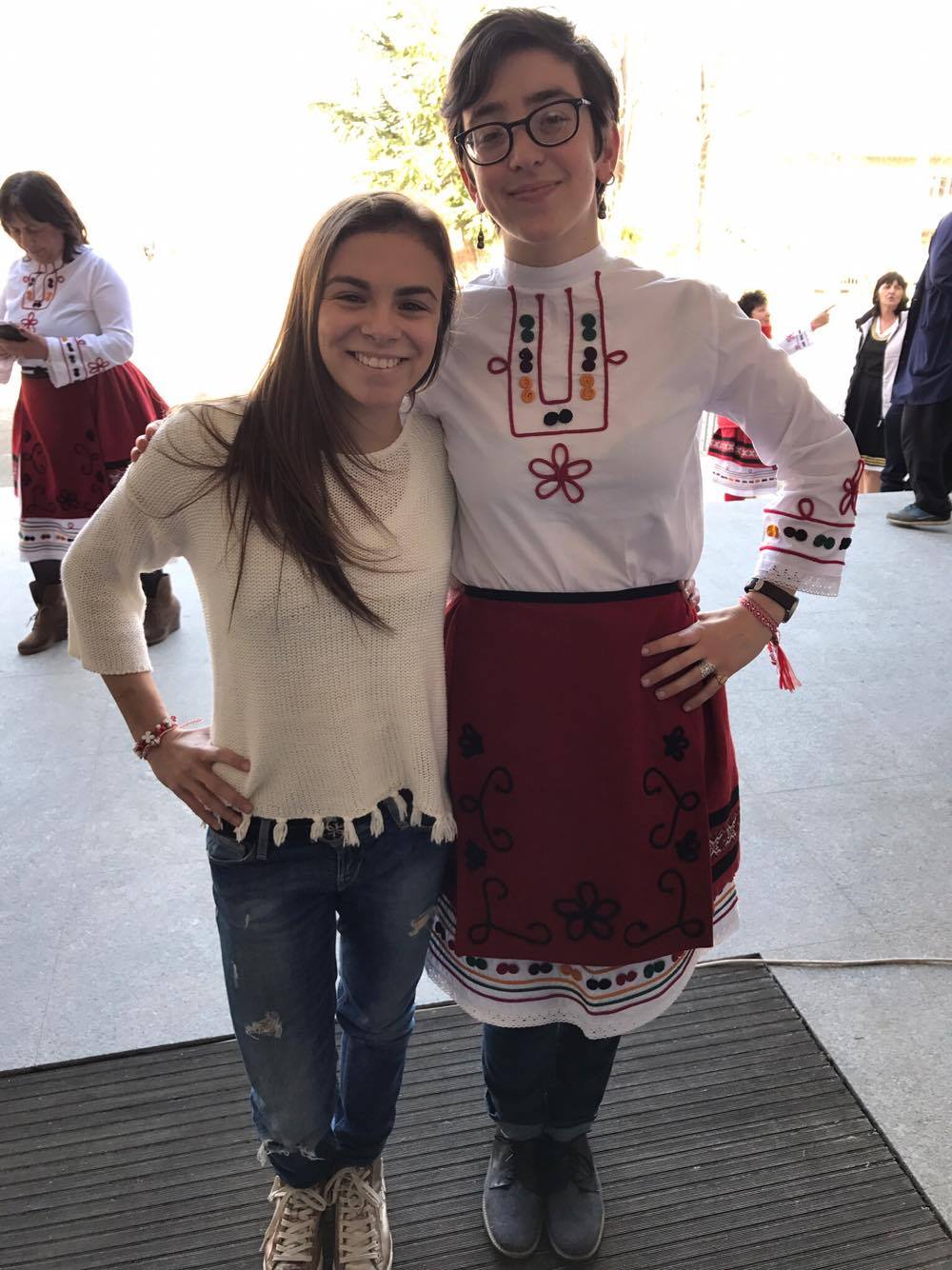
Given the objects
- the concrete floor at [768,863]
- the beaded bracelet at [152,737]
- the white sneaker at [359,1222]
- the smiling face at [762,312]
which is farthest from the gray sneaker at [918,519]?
the beaded bracelet at [152,737]

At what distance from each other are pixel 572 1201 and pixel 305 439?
106 cm

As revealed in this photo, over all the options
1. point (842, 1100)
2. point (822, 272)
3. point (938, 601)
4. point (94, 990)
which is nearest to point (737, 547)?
point (938, 601)

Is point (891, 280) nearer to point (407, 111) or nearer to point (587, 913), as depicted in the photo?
point (407, 111)

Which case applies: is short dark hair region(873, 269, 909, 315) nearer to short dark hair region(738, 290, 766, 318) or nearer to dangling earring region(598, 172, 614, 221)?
short dark hair region(738, 290, 766, 318)

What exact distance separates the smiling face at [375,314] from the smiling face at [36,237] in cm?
220

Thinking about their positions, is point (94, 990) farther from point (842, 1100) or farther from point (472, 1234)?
point (842, 1100)

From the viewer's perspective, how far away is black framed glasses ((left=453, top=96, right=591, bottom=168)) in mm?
970

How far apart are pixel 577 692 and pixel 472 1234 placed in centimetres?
82

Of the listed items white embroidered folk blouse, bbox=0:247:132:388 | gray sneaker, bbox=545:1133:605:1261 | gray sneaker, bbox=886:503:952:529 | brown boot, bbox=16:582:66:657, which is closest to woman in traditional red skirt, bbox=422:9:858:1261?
gray sneaker, bbox=545:1133:605:1261

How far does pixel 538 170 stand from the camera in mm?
972

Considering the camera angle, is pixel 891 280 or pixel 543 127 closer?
pixel 543 127

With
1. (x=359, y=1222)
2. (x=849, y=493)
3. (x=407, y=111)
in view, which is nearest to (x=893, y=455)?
(x=849, y=493)

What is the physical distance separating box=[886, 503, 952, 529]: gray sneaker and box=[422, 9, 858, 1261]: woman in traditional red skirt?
343 cm

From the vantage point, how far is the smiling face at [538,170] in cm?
97
